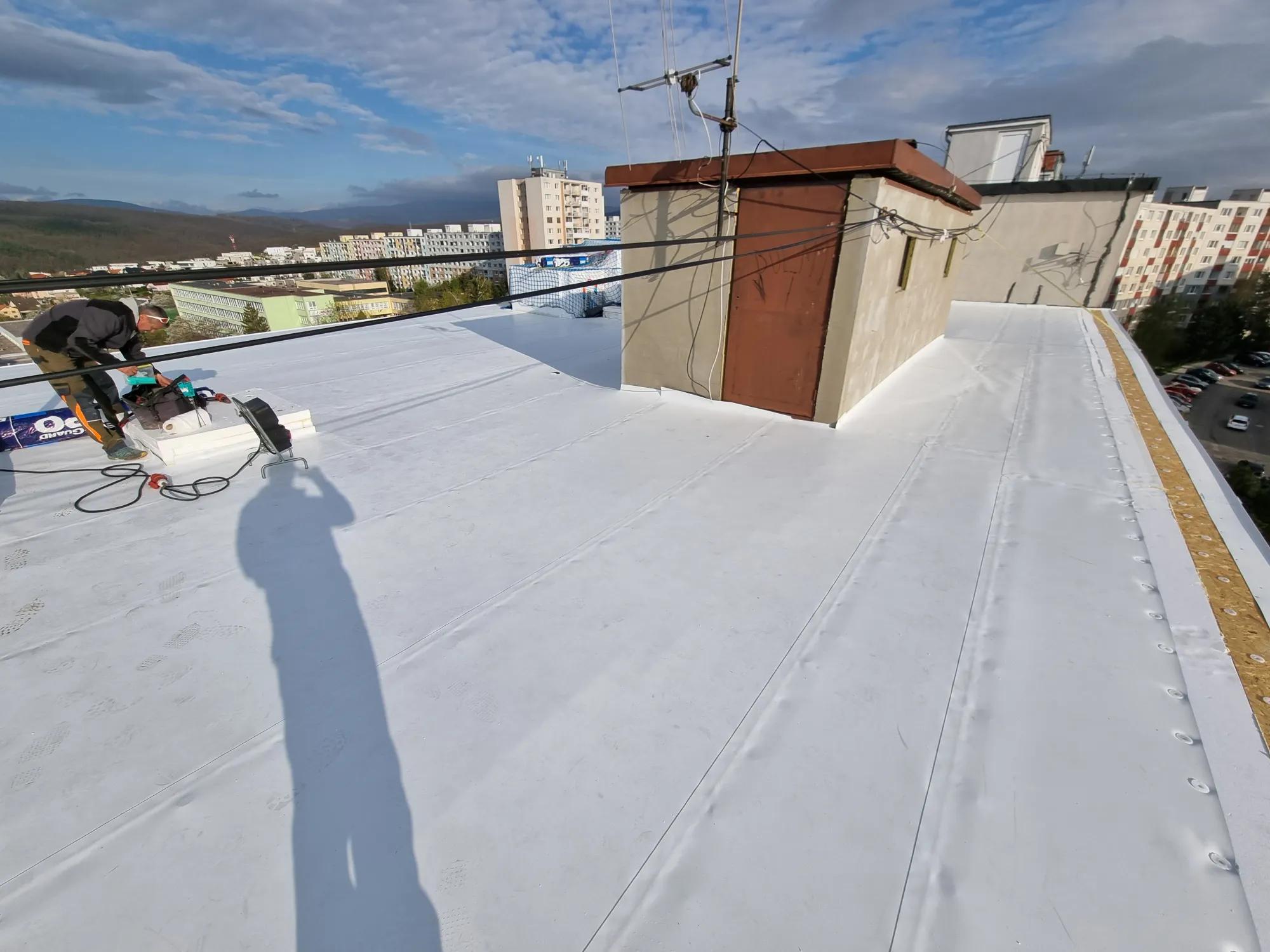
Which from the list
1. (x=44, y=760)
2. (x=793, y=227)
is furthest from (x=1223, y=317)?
(x=44, y=760)

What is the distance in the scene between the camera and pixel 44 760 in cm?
168

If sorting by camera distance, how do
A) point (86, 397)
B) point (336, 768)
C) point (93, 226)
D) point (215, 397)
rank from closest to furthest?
point (336, 768) → point (86, 397) → point (215, 397) → point (93, 226)

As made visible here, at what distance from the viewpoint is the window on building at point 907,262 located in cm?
489

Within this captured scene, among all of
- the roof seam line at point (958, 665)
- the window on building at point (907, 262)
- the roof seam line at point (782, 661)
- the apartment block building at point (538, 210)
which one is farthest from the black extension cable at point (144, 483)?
the apartment block building at point (538, 210)

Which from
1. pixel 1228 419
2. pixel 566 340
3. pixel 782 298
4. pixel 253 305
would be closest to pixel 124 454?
pixel 782 298

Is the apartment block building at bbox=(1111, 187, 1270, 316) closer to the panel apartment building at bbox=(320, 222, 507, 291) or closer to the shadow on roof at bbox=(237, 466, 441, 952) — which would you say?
the shadow on roof at bbox=(237, 466, 441, 952)

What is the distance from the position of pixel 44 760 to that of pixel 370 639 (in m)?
0.97

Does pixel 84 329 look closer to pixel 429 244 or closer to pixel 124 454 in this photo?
pixel 124 454

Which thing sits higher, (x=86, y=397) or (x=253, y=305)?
(x=86, y=397)

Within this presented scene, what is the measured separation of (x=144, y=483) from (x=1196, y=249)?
57923 millimetres

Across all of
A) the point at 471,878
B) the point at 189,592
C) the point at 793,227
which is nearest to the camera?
the point at 471,878

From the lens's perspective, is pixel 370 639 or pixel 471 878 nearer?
pixel 471 878

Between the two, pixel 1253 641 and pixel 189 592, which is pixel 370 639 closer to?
pixel 189 592

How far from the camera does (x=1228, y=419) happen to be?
22562 mm
